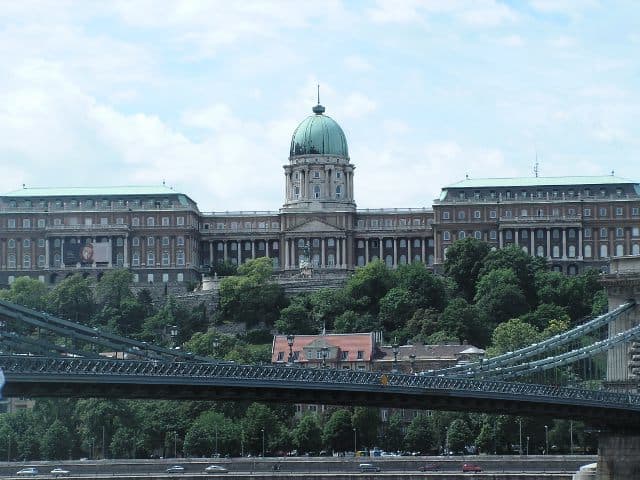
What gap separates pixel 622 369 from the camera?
97.8 m

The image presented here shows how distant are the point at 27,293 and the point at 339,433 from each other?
55870 millimetres

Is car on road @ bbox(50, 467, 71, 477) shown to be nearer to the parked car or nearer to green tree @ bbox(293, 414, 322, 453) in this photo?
the parked car

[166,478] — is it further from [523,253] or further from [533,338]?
[523,253]

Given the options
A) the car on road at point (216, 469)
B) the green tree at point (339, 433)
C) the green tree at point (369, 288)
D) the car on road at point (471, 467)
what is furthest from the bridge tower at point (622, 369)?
the green tree at point (369, 288)

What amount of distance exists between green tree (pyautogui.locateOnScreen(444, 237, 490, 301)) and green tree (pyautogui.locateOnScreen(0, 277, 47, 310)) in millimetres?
33794

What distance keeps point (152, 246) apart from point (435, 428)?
2779 inches

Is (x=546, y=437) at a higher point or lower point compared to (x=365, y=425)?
lower

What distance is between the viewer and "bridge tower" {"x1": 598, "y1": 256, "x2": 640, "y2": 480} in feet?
302

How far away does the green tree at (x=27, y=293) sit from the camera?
17750 cm

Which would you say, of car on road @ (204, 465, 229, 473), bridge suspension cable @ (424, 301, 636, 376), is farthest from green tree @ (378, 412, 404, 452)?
bridge suspension cable @ (424, 301, 636, 376)

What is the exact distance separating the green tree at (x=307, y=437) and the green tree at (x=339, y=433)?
467mm

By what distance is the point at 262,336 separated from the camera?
575ft

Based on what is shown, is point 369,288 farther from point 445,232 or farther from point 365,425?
point 365,425

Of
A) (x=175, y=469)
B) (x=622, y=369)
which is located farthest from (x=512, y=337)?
(x=622, y=369)
